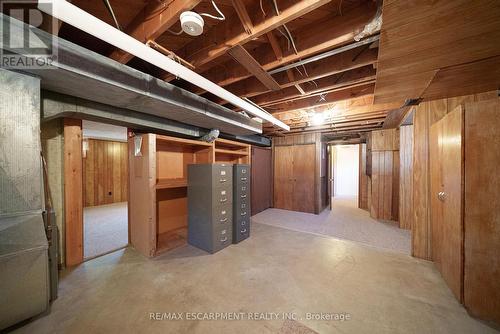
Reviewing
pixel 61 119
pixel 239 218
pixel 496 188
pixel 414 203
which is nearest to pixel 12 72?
pixel 61 119

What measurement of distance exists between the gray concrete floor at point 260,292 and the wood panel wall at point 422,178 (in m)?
0.26

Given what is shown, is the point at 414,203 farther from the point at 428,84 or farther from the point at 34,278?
the point at 34,278

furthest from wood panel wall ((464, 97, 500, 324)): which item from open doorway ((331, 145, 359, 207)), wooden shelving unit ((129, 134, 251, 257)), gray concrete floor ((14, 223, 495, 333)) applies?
open doorway ((331, 145, 359, 207))

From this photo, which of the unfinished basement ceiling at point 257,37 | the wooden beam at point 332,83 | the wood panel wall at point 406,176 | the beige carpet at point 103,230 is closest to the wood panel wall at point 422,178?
the unfinished basement ceiling at point 257,37

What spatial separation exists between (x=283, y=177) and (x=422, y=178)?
332 cm

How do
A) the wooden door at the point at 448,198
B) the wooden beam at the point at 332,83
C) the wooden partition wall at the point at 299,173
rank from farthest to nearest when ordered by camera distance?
the wooden partition wall at the point at 299,173 → the wooden beam at the point at 332,83 → the wooden door at the point at 448,198

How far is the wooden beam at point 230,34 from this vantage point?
1.10m

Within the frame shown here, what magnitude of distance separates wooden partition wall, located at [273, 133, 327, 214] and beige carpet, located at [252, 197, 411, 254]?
32 cm

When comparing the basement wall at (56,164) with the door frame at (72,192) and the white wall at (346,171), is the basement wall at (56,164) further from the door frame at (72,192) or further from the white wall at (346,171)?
the white wall at (346,171)

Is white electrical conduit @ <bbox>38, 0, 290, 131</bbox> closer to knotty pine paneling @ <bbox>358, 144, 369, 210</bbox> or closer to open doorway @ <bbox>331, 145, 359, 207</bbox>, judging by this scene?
knotty pine paneling @ <bbox>358, 144, 369, 210</bbox>

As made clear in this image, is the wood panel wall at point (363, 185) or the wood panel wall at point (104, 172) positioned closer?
the wood panel wall at point (363, 185)

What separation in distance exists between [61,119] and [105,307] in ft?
7.51

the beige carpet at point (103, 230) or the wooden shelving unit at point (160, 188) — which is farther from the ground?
the wooden shelving unit at point (160, 188)

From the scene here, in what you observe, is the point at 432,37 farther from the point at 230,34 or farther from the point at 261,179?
the point at 261,179
